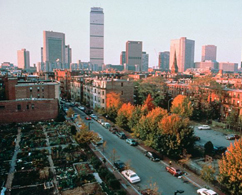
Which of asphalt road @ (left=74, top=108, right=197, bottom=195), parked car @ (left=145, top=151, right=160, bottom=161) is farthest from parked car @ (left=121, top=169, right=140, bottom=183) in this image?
parked car @ (left=145, top=151, right=160, bottom=161)

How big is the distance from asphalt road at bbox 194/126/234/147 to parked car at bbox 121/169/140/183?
18.1 m

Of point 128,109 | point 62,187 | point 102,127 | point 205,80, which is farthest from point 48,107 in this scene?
point 205,80

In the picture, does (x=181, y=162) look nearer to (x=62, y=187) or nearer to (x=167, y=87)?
(x=62, y=187)

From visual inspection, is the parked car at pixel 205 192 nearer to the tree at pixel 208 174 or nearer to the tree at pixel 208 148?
the tree at pixel 208 174

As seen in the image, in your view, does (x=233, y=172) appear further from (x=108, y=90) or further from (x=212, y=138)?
(x=108, y=90)

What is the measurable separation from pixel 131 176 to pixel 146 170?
3469 mm

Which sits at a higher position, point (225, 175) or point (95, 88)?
point (95, 88)

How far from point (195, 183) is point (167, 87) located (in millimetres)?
53306

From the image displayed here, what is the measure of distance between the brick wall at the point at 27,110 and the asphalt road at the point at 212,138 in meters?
33.0

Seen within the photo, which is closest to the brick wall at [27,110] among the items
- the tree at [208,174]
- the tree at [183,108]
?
the tree at [183,108]

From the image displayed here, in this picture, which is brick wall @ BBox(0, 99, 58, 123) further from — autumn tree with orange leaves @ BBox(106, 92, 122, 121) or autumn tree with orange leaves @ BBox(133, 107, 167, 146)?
autumn tree with orange leaves @ BBox(133, 107, 167, 146)

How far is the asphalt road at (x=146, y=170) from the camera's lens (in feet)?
81.5

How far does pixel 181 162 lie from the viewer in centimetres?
3047

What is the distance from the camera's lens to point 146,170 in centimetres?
2891
